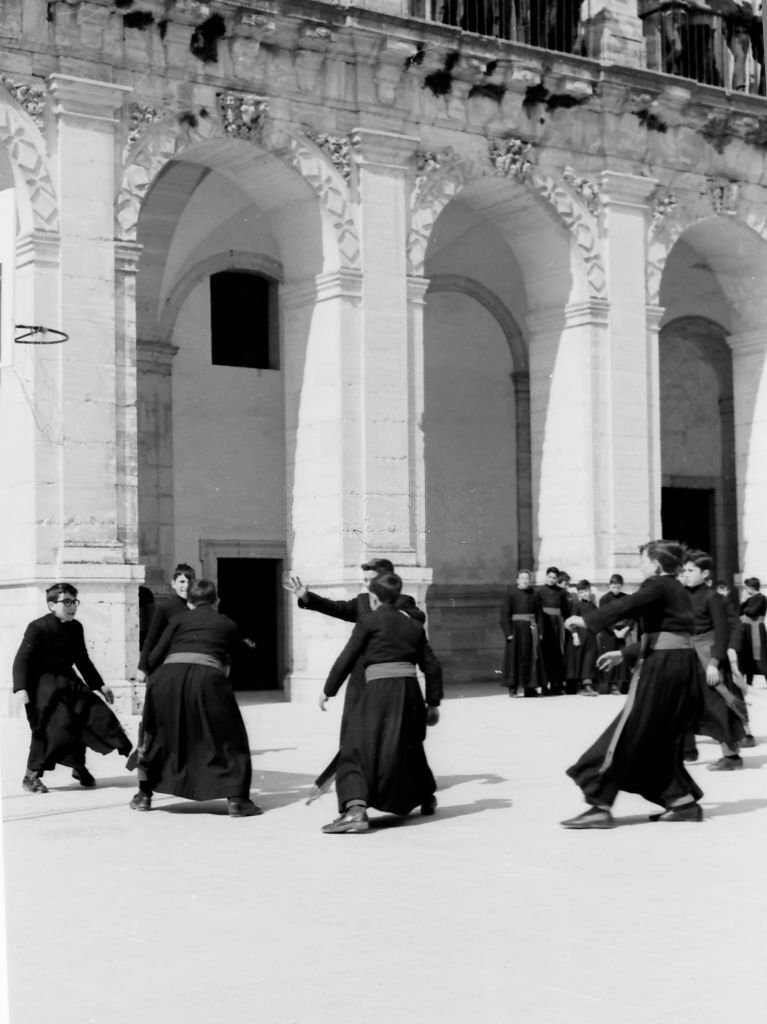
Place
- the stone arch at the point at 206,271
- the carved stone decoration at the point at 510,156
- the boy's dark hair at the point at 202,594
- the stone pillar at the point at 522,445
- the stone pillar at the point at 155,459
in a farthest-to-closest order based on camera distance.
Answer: the stone pillar at the point at 522,445 → the stone arch at the point at 206,271 → the stone pillar at the point at 155,459 → the carved stone decoration at the point at 510,156 → the boy's dark hair at the point at 202,594

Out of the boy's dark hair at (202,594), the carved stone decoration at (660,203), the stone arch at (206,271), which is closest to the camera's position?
the boy's dark hair at (202,594)

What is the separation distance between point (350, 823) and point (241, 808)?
100 cm

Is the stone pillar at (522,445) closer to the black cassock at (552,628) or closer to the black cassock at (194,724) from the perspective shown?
the black cassock at (552,628)

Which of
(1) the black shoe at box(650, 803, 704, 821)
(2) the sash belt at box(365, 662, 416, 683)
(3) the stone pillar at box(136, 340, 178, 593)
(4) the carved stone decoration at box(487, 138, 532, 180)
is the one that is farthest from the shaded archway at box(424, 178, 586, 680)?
(1) the black shoe at box(650, 803, 704, 821)

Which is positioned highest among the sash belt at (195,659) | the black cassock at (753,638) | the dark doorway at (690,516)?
the dark doorway at (690,516)

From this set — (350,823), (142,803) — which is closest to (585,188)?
(142,803)

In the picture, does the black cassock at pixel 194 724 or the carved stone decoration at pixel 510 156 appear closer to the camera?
the black cassock at pixel 194 724

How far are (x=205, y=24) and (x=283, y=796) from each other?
10.5 m

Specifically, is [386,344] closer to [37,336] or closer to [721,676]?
[37,336]

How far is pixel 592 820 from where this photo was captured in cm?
957

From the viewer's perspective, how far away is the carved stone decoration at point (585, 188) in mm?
22047

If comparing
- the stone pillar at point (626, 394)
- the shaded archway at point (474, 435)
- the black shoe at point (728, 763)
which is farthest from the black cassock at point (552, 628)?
the black shoe at point (728, 763)

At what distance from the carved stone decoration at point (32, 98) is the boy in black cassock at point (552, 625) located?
837 cm

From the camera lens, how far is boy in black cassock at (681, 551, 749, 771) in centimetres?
1223
